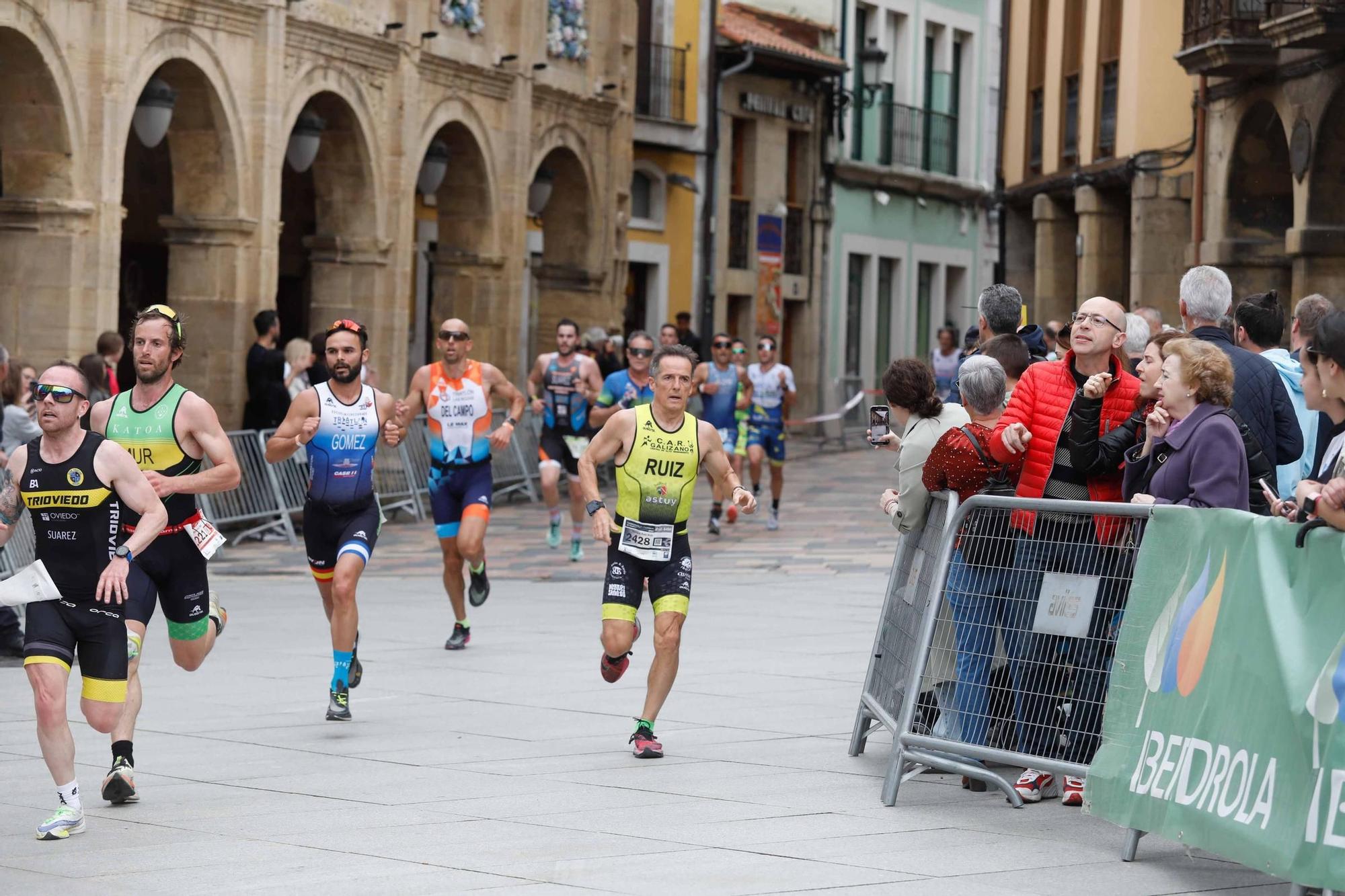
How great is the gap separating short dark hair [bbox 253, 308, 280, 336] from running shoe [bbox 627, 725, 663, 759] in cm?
1214

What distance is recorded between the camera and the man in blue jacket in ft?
29.8

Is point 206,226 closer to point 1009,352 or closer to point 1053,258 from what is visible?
point 1009,352

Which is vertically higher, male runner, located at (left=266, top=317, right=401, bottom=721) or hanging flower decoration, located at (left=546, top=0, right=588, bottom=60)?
hanging flower decoration, located at (left=546, top=0, right=588, bottom=60)

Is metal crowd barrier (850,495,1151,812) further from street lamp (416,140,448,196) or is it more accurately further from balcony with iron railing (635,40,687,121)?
balcony with iron railing (635,40,687,121)

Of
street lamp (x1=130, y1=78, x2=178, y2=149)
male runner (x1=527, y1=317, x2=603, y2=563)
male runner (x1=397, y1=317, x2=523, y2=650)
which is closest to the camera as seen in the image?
male runner (x1=397, y1=317, x2=523, y2=650)

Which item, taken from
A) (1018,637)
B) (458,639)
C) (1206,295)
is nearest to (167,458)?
(1018,637)

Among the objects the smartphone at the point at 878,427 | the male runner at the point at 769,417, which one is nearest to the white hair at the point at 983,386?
the smartphone at the point at 878,427

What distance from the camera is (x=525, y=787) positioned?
8688mm

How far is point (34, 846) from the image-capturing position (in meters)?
7.51

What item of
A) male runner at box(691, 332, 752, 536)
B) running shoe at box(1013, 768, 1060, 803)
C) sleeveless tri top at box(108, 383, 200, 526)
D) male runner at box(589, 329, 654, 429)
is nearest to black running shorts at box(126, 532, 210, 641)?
sleeveless tri top at box(108, 383, 200, 526)

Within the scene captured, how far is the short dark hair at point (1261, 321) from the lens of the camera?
9766 millimetres

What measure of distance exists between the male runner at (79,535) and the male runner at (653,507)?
2406 mm

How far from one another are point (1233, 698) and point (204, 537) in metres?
4.24

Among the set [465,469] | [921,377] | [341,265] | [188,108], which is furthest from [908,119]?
[921,377]
